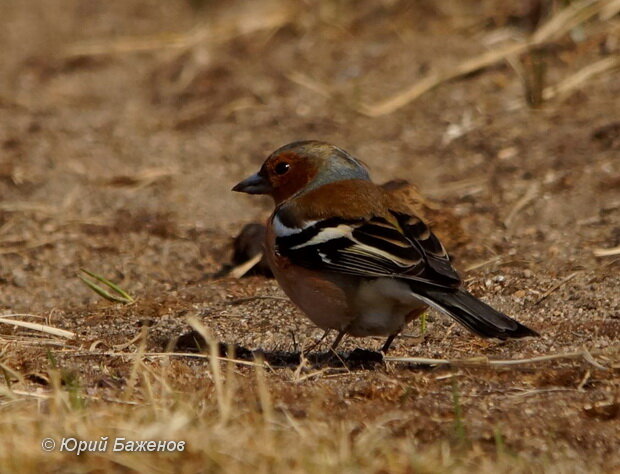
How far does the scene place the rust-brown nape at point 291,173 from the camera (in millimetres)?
5523

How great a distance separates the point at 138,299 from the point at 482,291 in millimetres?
1761

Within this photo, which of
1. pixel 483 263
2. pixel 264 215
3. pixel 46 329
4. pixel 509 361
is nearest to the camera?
pixel 509 361

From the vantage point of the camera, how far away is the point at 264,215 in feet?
25.3

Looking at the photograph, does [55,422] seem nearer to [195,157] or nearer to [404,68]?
[195,157]

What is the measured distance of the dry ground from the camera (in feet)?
12.0

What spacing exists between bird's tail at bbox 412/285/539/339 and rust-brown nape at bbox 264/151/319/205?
45.1 inches

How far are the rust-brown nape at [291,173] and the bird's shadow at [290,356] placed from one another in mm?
886

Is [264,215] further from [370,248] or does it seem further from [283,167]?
[370,248]

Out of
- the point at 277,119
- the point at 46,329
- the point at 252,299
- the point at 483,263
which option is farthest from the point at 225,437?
the point at 277,119

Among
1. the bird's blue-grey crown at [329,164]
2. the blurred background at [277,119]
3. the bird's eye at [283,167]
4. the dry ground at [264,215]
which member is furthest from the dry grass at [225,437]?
the blurred background at [277,119]

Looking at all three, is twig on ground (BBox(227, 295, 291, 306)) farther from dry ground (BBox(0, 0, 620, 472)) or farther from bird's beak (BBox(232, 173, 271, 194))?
bird's beak (BBox(232, 173, 271, 194))

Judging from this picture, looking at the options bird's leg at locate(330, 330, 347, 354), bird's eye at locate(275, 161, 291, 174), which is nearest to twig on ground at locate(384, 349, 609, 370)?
bird's leg at locate(330, 330, 347, 354)

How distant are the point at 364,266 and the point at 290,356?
589 mm

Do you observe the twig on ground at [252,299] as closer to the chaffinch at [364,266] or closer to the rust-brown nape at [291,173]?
the rust-brown nape at [291,173]
